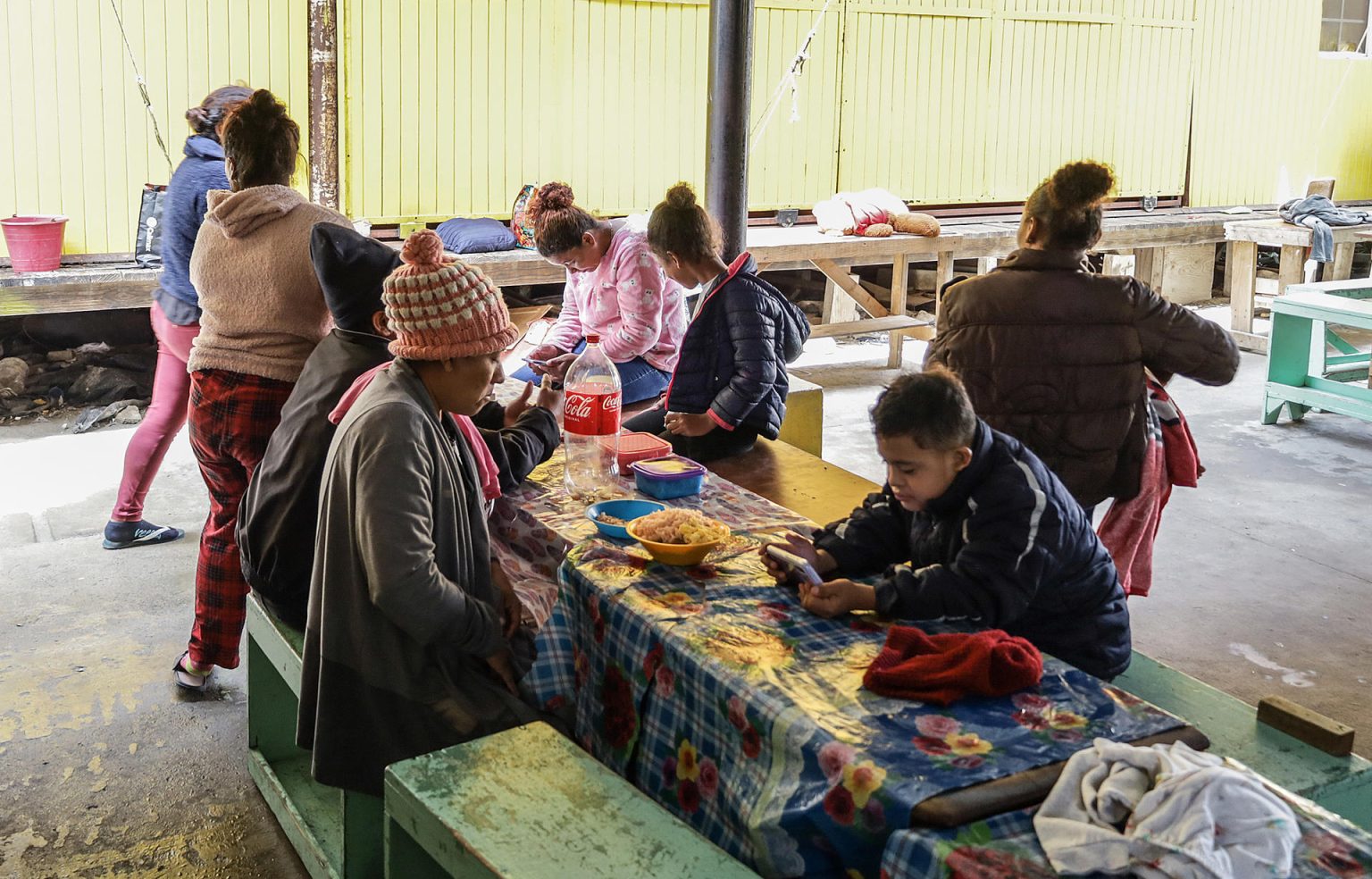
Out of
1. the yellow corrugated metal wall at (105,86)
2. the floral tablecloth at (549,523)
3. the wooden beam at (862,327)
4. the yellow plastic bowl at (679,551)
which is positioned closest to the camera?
the yellow plastic bowl at (679,551)

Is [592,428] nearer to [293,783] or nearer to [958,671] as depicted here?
[293,783]

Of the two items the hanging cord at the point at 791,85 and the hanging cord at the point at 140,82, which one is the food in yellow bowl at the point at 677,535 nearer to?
the hanging cord at the point at 140,82

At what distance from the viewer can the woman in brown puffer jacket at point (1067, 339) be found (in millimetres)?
3871

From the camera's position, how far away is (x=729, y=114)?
6363 mm

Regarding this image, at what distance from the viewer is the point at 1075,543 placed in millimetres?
2781

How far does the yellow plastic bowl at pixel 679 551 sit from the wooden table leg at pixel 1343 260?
41.8ft

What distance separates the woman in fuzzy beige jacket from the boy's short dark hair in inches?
84.4

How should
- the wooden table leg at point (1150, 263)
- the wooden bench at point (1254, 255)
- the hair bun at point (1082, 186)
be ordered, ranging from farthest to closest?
the wooden table leg at point (1150, 263), the wooden bench at point (1254, 255), the hair bun at point (1082, 186)

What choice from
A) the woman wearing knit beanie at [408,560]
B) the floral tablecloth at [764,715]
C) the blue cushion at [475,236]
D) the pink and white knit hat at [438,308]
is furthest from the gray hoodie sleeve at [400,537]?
the blue cushion at [475,236]

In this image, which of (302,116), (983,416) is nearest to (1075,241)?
(983,416)

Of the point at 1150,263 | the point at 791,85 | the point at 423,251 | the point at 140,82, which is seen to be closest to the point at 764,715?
the point at 423,251

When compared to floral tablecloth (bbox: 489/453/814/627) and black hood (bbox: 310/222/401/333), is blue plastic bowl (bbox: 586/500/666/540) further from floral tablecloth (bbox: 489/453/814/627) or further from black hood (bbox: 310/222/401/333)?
black hood (bbox: 310/222/401/333)

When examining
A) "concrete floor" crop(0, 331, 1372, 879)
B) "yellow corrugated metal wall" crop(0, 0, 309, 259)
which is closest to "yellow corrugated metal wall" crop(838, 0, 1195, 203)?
Answer: "concrete floor" crop(0, 331, 1372, 879)

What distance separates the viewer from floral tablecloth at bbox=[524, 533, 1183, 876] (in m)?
2.21
